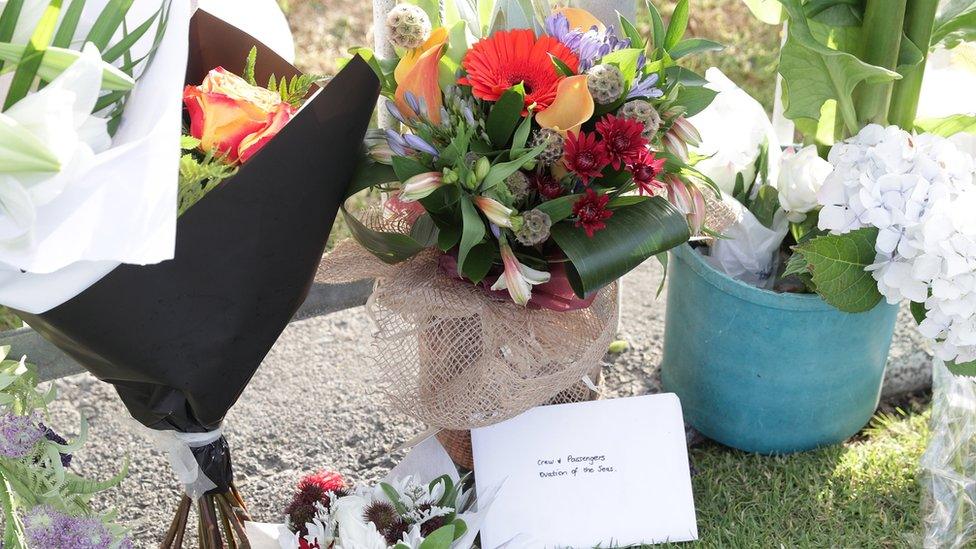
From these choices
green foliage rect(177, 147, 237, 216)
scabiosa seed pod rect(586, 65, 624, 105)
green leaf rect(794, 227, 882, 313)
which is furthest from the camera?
green leaf rect(794, 227, 882, 313)

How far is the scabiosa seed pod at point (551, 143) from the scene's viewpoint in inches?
46.3

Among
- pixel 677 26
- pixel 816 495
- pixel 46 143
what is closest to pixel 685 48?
pixel 677 26

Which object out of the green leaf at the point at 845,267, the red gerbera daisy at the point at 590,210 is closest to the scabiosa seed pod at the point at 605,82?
the red gerbera daisy at the point at 590,210

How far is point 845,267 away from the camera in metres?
1.50

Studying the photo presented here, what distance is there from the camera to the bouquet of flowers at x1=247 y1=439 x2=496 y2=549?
4.29 feet

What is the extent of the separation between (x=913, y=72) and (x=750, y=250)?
0.40 metres

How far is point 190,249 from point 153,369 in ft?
0.55

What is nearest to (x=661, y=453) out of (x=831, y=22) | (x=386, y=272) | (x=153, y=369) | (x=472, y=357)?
(x=472, y=357)

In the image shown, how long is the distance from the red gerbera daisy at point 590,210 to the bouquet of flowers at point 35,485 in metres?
0.68

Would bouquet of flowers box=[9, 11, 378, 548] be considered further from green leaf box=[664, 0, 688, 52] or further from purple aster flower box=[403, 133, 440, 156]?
green leaf box=[664, 0, 688, 52]

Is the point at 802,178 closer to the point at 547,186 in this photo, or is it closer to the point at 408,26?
the point at 547,186

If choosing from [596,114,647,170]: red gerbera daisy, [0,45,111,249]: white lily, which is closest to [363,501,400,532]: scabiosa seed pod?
[596,114,647,170]: red gerbera daisy

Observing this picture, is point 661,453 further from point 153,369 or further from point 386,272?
point 153,369

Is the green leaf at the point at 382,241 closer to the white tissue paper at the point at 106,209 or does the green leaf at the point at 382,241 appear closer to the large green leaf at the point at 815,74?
the white tissue paper at the point at 106,209
